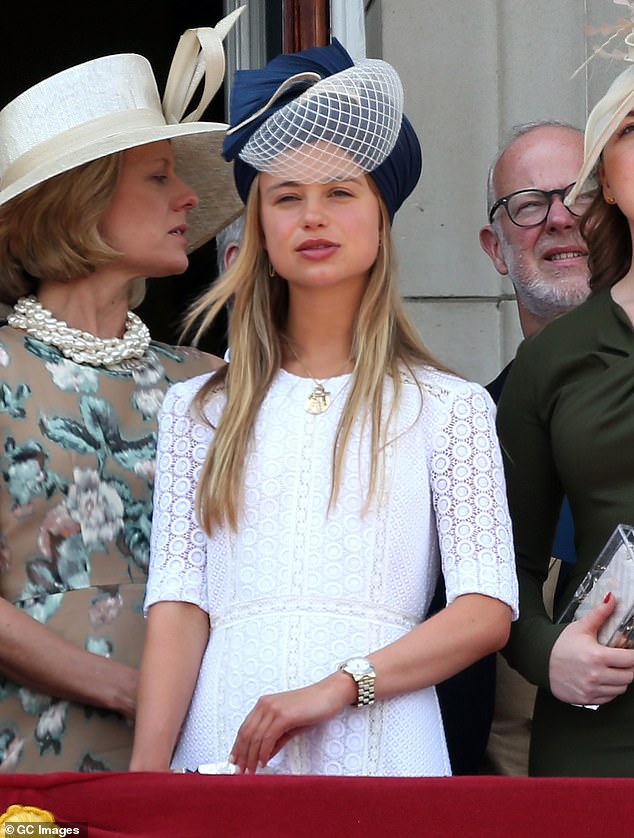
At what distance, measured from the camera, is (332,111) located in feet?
8.45

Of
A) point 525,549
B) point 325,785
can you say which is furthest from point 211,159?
point 325,785

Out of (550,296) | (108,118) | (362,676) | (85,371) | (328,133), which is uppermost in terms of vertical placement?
(328,133)

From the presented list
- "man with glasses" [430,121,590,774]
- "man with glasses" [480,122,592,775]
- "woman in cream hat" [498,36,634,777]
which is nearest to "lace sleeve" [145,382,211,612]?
"woman in cream hat" [498,36,634,777]

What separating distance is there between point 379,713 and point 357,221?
0.76 meters

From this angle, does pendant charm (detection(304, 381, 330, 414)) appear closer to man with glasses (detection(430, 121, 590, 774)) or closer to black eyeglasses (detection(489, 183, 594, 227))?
man with glasses (detection(430, 121, 590, 774))

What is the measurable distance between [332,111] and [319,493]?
0.59 m

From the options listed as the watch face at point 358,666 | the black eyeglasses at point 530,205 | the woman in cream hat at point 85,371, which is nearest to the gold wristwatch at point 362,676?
the watch face at point 358,666

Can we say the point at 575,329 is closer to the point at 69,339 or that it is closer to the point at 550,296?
the point at 69,339

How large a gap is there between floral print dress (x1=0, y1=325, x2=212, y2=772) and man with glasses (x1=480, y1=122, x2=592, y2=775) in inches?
48.5

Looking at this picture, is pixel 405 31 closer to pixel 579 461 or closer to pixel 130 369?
pixel 130 369

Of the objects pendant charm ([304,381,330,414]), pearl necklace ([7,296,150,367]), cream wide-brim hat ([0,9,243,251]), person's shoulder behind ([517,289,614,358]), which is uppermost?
cream wide-brim hat ([0,9,243,251])

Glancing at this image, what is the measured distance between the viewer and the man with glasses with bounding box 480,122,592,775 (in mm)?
3842

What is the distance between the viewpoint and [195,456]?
259 cm

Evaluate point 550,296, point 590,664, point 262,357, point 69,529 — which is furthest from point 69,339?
point 550,296
